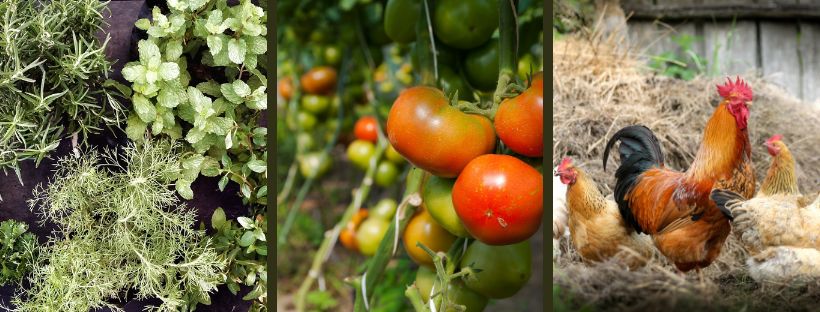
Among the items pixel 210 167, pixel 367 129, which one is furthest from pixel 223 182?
pixel 367 129

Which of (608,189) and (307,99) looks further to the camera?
(307,99)

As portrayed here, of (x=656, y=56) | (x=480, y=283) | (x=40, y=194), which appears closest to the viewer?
(x=480, y=283)

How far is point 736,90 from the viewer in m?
1.65

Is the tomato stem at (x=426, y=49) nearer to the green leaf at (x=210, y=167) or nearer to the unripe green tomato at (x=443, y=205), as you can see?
the unripe green tomato at (x=443, y=205)

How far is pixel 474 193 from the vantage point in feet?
4.55

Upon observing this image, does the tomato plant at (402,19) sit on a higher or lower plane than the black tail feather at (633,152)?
higher

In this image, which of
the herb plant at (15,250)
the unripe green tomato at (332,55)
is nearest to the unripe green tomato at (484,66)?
the unripe green tomato at (332,55)

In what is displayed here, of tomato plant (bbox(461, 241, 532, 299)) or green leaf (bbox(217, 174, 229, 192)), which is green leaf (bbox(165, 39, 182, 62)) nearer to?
green leaf (bbox(217, 174, 229, 192))

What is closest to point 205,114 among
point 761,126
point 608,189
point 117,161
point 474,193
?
point 117,161

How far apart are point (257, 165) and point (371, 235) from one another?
1.08 ft

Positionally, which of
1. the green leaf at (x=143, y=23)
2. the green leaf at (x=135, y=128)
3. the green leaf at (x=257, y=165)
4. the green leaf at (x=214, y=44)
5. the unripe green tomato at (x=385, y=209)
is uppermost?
the green leaf at (x=143, y=23)

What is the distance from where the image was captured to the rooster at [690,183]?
1.60 meters

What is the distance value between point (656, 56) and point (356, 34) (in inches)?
28.6

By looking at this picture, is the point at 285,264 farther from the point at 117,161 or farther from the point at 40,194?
the point at 40,194
